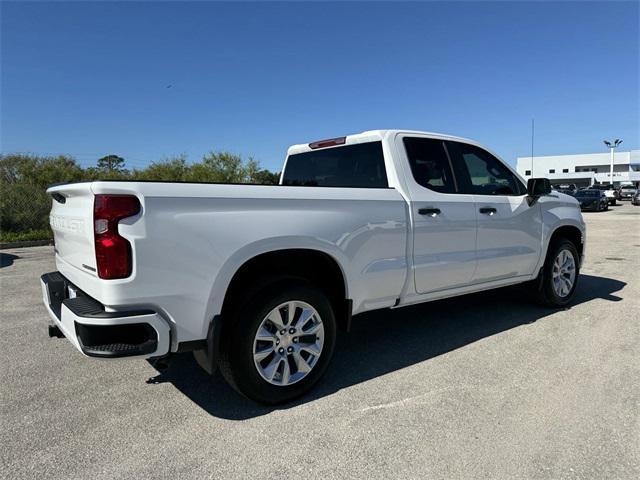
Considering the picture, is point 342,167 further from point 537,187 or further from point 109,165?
point 109,165

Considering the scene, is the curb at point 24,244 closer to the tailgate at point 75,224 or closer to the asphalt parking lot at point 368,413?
the asphalt parking lot at point 368,413

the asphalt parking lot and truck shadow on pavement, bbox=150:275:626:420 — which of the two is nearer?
the asphalt parking lot

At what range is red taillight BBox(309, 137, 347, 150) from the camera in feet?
14.1

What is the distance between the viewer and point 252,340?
2.86 metres

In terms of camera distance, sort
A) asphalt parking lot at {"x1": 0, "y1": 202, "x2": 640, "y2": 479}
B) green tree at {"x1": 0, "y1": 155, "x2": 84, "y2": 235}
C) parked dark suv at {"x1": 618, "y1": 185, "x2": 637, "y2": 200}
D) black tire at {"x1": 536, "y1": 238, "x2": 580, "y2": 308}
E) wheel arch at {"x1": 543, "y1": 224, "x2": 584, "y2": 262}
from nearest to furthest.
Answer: asphalt parking lot at {"x1": 0, "y1": 202, "x2": 640, "y2": 479}, black tire at {"x1": 536, "y1": 238, "x2": 580, "y2": 308}, wheel arch at {"x1": 543, "y1": 224, "x2": 584, "y2": 262}, green tree at {"x1": 0, "y1": 155, "x2": 84, "y2": 235}, parked dark suv at {"x1": 618, "y1": 185, "x2": 637, "y2": 200}

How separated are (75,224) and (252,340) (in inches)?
52.0

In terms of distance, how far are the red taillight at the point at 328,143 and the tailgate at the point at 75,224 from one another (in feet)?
7.75

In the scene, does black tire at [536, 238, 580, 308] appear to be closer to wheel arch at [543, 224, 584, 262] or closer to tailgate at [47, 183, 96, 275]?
wheel arch at [543, 224, 584, 262]

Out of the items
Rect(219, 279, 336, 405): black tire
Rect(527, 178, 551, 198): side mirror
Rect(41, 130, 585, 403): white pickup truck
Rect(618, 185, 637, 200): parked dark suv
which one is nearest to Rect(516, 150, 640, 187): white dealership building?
Rect(618, 185, 637, 200): parked dark suv

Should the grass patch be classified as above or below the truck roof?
below

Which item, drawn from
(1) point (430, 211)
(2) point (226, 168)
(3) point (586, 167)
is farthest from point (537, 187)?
(3) point (586, 167)

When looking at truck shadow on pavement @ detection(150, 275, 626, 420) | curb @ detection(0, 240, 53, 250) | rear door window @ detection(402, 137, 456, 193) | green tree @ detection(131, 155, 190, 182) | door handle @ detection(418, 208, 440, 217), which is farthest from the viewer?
green tree @ detection(131, 155, 190, 182)

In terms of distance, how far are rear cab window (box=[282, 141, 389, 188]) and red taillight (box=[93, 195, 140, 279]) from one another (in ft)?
7.03

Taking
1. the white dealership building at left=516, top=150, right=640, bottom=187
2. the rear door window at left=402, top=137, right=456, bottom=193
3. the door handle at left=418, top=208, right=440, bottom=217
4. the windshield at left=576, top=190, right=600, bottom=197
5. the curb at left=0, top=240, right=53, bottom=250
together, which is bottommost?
the curb at left=0, top=240, right=53, bottom=250
